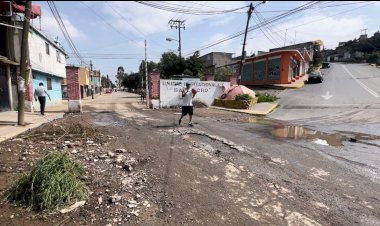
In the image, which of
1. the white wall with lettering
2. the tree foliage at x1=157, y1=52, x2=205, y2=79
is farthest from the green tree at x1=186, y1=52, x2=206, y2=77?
the white wall with lettering

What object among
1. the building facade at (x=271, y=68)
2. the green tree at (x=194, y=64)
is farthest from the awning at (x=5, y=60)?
the green tree at (x=194, y=64)

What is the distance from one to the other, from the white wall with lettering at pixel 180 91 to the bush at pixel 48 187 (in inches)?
621

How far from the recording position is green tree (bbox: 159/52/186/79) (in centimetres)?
4259

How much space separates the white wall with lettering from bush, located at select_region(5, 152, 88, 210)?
15.8 metres

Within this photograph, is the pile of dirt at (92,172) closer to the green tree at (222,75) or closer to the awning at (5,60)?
the awning at (5,60)

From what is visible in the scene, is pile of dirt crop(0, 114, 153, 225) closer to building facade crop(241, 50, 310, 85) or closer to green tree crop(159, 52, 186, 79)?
building facade crop(241, 50, 310, 85)

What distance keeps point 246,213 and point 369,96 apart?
2257cm

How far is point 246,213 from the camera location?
14.8 ft

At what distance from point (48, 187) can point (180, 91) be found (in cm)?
1678

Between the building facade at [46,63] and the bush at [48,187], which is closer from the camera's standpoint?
the bush at [48,187]

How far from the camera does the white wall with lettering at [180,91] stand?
20.6 meters

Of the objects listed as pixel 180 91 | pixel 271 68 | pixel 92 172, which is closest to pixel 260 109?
pixel 180 91

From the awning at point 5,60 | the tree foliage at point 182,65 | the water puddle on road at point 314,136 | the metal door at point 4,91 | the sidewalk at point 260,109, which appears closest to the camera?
the water puddle on road at point 314,136

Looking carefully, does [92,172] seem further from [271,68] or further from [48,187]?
[271,68]
